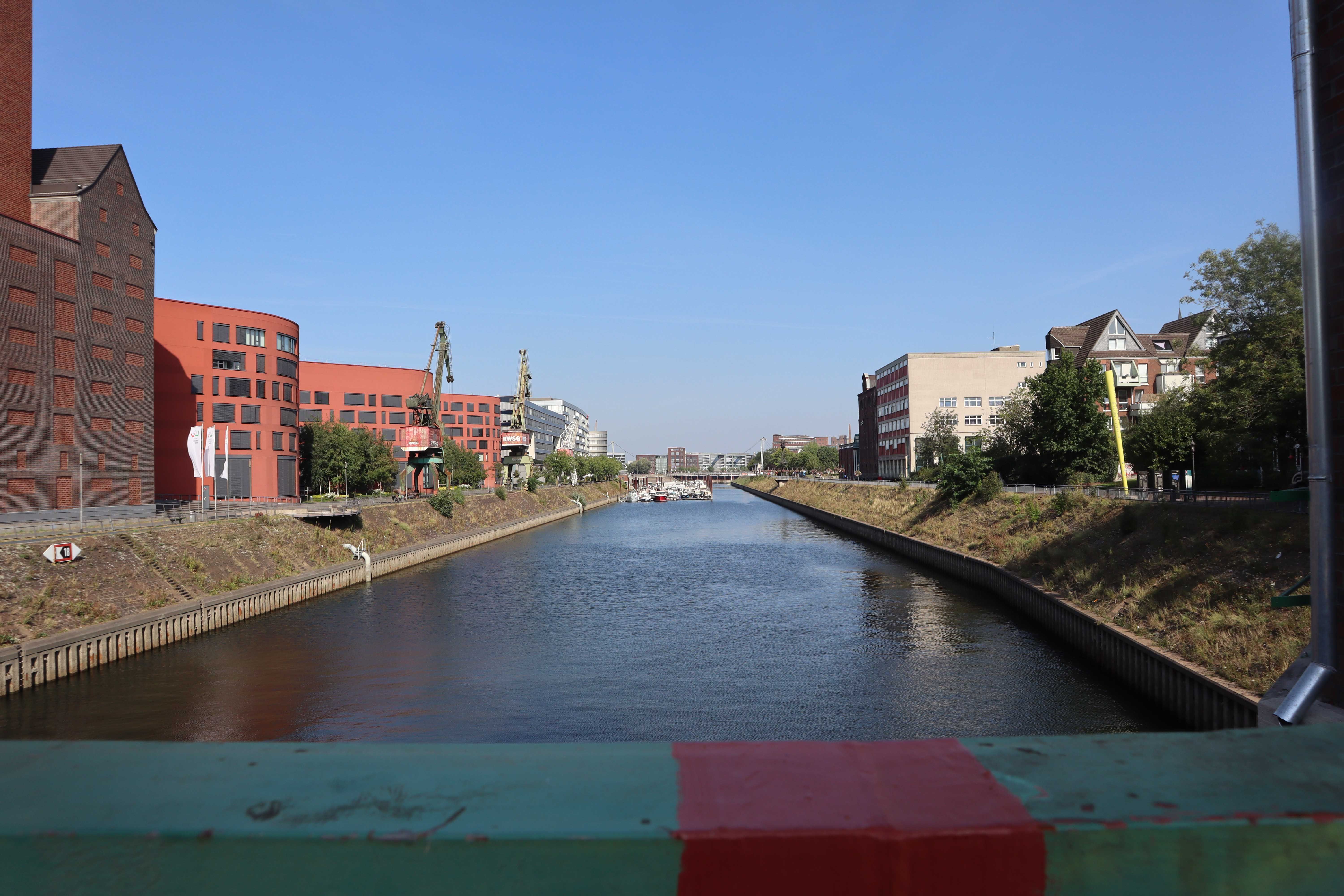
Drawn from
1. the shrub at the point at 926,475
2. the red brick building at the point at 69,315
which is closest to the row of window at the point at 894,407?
the shrub at the point at 926,475

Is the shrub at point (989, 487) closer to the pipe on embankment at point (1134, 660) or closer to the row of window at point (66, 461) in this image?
the pipe on embankment at point (1134, 660)

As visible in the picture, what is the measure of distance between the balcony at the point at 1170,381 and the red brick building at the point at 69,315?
7104 centimetres

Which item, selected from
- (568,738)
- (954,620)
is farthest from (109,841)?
(954,620)

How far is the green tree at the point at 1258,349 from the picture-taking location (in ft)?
90.2

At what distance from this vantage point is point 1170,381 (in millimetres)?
63281

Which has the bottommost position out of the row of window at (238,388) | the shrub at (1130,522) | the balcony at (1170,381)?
the shrub at (1130,522)

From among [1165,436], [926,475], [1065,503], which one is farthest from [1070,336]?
[1065,503]

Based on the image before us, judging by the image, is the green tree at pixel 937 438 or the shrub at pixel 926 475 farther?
the green tree at pixel 937 438

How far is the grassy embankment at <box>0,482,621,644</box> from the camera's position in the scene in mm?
24609

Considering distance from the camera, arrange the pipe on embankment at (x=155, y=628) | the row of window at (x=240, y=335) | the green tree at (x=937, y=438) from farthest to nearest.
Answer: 1. the green tree at (x=937, y=438)
2. the row of window at (x=240, y=335)
3. the pipe on embankment at (x=155, y=628)

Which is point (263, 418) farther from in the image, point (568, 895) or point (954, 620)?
point (568, 895)

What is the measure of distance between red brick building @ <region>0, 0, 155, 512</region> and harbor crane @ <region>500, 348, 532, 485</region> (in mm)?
61434

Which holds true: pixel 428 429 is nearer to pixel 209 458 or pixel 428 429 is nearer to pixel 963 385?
pixel 209 458

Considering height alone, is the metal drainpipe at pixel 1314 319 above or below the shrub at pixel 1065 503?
above
